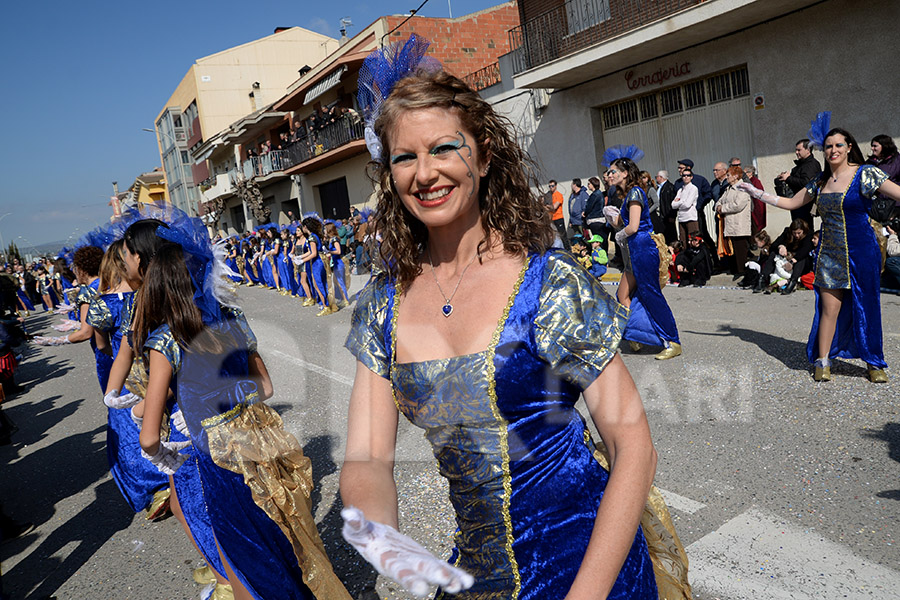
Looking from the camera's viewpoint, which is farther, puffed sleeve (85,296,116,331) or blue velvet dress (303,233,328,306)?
blue velvet dress (303,233,328,306)

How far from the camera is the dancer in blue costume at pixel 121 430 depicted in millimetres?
4379

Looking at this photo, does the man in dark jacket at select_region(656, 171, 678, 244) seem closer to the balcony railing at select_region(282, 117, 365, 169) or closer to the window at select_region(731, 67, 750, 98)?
the window at select_region(731, 67, 750, 98)

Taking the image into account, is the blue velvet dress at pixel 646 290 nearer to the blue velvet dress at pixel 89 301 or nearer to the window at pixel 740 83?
the blue velvet dress at pixel 89 301

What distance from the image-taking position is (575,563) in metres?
1.37

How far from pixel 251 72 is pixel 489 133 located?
45.3 metres

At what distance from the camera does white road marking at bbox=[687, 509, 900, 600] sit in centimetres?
263

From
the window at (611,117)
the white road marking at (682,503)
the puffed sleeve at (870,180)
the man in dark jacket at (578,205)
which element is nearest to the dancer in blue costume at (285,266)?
the man in dark jacket at (578,205)

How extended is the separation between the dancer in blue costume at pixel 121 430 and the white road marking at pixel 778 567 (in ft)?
11.6

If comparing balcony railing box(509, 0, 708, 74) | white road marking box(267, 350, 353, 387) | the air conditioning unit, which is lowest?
white road marking box(267, 350, 353, 387)

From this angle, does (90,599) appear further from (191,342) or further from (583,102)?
(583,102)

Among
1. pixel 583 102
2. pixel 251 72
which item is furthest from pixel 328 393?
pixel 251 72

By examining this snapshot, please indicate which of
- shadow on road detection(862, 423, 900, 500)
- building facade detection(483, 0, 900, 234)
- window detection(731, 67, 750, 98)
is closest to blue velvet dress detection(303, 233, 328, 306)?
building facade detection(483, 0, 900, 234)

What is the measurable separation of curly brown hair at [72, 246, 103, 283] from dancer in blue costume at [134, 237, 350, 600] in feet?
9.18

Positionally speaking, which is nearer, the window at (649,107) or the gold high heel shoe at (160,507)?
the gold high heel shoe at (160,507)
